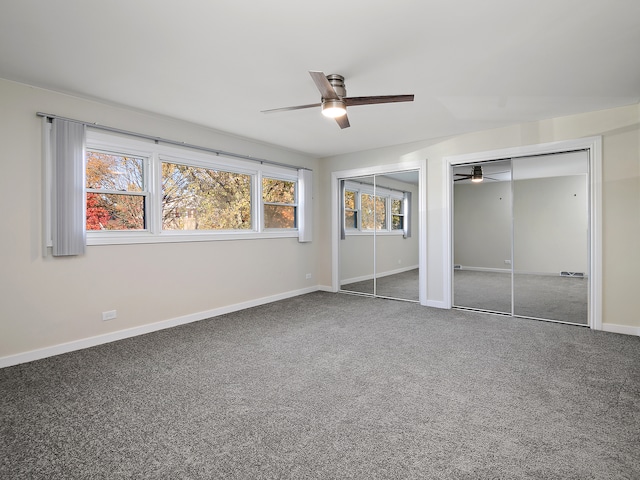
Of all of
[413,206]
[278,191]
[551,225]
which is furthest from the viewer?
[278,191]

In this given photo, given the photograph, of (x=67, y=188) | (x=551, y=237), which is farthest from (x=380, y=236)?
(x=67, y=188)

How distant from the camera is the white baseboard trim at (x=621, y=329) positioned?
3.70 m

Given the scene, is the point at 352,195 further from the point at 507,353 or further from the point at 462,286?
the point at 507,353

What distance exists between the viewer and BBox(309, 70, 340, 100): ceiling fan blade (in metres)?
2.36

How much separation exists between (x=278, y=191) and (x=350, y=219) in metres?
1.41

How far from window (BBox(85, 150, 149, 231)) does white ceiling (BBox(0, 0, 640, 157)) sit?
66cm

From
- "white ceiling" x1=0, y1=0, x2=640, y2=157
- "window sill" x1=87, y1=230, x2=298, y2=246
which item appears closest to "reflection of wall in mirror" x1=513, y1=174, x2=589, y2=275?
"white ceiling" x1=0, y1=0, x2=640, y2=157

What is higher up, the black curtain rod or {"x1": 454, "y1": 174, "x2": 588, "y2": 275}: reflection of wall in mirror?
the black curtain rod

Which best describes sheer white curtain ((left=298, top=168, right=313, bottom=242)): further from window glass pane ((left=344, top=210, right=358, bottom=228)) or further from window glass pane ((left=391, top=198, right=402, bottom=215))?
window glass pane ((left=391, top=198, right=402, bottom=215))

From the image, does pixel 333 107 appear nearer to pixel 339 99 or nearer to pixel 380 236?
pixel 339 99

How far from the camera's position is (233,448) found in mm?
1812

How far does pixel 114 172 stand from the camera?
3.75 metres

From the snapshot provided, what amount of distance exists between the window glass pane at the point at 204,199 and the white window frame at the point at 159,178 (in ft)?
0.29

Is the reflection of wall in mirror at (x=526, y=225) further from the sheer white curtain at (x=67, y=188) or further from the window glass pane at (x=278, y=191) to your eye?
the sheer white curtain at (x=67, y=188)
